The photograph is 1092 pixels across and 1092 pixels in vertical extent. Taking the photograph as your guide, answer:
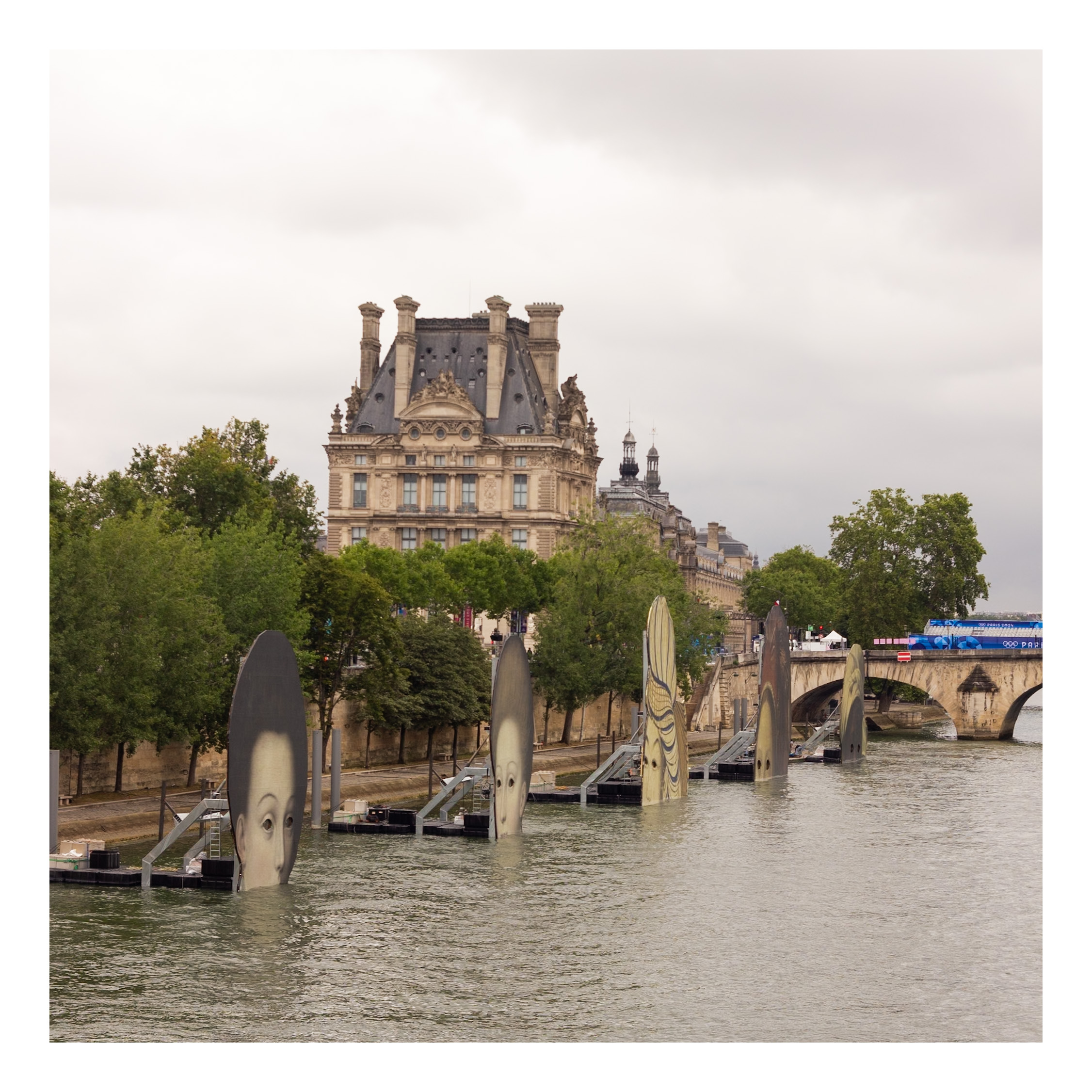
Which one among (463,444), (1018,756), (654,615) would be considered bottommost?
(1018,756)

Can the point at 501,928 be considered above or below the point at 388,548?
below

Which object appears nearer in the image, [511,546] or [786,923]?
[786,923]

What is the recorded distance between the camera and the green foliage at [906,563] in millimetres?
123000

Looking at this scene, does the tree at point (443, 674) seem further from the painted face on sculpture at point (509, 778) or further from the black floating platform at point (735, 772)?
the painted face on sculpture at point (509, 778)

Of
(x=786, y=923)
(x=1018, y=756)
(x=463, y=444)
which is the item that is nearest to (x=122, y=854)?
(x=786, y=923)

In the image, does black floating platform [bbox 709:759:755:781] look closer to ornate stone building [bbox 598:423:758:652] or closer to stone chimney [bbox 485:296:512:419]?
stone chimney [bbox 485:296:512:419]

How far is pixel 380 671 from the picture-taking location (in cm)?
6631

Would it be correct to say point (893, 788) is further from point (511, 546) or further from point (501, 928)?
point (511, 546)

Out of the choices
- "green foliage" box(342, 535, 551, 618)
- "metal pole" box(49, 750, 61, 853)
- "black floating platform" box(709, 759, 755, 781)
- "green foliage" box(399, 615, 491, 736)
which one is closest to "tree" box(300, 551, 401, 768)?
"green foliage" box(399, 615, 491, 736)

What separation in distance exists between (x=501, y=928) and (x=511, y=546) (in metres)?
78.9

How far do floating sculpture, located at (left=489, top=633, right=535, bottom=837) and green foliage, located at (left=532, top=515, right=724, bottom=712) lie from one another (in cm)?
3436

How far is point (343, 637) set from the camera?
212 feet

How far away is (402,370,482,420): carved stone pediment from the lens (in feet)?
430

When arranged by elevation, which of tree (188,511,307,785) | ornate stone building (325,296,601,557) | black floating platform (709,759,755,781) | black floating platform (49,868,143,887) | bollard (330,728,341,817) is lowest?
black floating platform (709,759,755,781)
